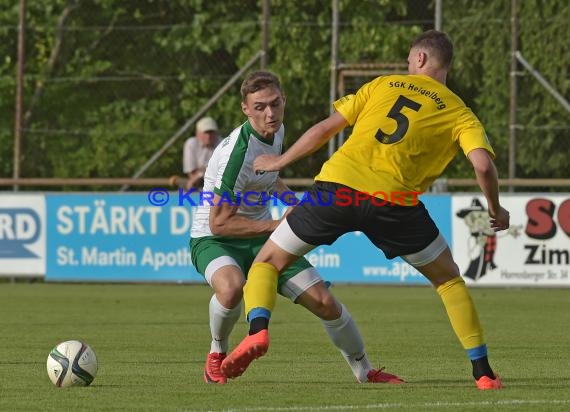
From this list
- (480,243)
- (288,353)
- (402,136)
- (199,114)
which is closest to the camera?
(402,136)

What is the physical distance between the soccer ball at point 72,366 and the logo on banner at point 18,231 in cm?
1188

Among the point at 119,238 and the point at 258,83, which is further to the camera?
the point at 119,238

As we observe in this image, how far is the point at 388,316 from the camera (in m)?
14.9

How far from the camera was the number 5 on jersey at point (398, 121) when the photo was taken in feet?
26.1

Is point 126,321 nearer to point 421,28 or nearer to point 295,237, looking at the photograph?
point 295,237

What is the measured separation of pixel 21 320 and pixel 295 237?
6.78 meters

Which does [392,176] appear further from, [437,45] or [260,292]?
[260,292]

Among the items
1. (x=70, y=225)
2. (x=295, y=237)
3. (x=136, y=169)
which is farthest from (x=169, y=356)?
(x=136, y=169)

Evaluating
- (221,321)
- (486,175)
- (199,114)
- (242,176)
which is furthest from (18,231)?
(486,175)

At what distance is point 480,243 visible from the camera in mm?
18625

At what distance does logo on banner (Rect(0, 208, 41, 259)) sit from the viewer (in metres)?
20.2

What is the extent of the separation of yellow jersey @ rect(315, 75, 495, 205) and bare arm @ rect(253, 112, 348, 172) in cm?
20

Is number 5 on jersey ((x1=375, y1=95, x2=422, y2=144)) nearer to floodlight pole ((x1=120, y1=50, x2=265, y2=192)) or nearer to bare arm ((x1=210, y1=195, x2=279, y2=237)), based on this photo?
bare arm ((x1=210, y1=195, x2=279, y2=237))

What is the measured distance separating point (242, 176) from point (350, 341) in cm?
117
